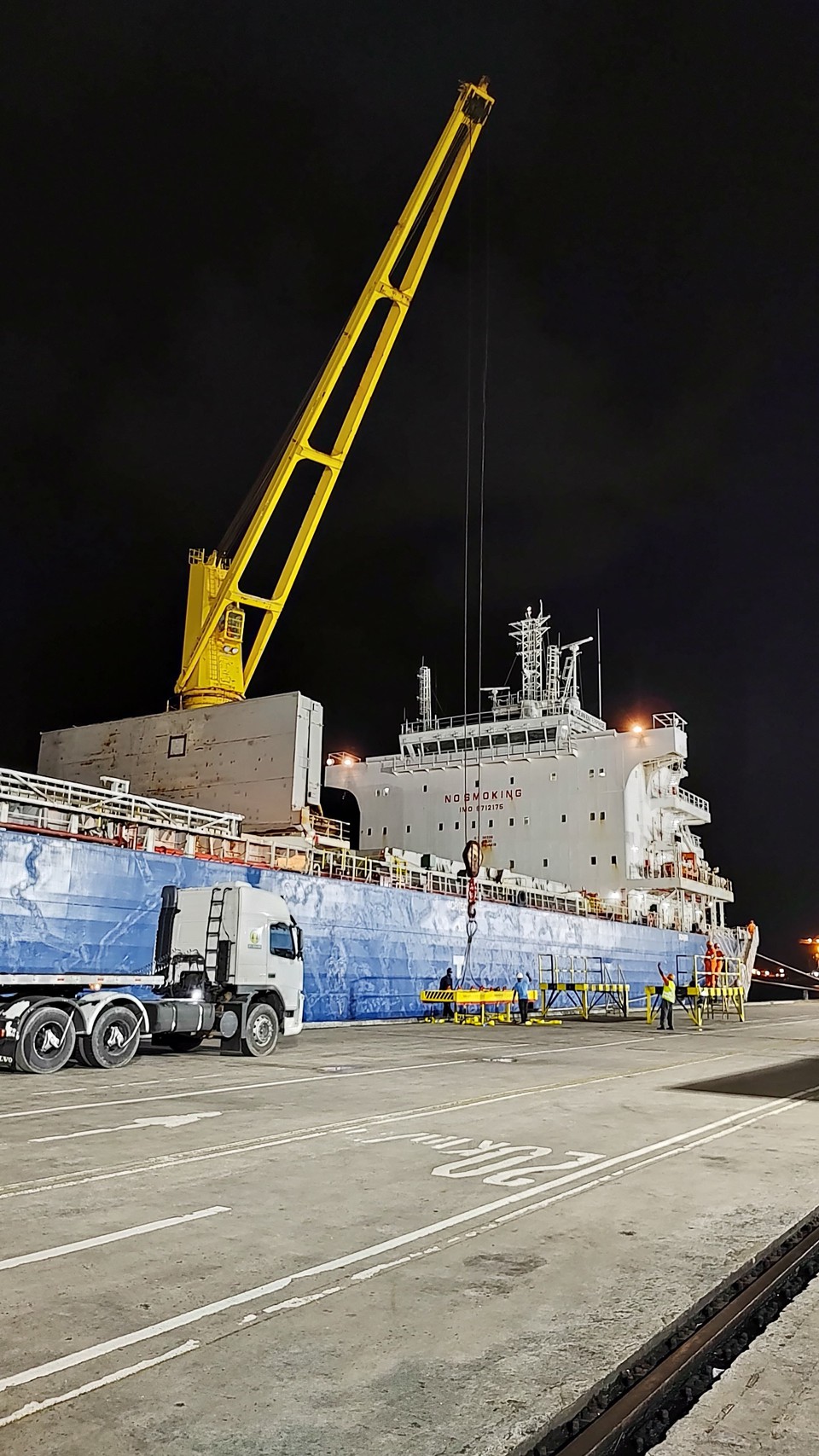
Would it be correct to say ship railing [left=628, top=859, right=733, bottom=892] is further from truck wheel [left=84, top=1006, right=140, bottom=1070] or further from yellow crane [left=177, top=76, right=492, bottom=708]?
truck wheel [left=84, top=1006, right=140, bottom=1070]

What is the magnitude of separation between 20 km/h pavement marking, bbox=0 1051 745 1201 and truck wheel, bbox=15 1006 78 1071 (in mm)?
5780

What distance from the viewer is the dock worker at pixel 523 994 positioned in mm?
28203

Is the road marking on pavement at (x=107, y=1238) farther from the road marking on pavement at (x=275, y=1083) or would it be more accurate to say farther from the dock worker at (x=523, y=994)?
the dock worker at (x=523, y=994)

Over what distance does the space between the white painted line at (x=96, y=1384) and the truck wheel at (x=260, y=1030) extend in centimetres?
1271

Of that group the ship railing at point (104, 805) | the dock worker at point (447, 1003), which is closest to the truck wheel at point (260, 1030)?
the ship railing at point (104, 805)

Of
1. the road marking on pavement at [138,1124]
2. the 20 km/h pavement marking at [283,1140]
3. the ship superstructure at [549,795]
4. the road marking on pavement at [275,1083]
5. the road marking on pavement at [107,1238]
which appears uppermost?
the ship superstructure at [549,795]

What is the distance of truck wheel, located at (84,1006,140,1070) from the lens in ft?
45.7

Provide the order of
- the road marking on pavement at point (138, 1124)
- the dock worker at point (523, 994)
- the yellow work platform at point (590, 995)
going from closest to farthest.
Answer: the road marking on pavement at point (138, 1124)
the dock worker at point (523, 994)
the yellow work platform at point (590, 995)

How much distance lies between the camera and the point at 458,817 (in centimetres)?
4691

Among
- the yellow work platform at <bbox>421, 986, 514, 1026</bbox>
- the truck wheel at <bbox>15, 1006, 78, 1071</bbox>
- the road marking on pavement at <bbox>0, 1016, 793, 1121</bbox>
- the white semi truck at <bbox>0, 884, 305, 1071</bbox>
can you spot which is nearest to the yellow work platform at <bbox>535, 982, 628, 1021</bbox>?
the yellow work platform at <bbox>421, 986, 514, 1026</bbox>

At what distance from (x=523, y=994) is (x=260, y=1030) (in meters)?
17.2

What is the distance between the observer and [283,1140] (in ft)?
27.9

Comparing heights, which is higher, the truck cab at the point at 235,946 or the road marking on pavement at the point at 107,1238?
the truck cab at the point at 235,946

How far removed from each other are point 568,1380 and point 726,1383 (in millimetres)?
618
